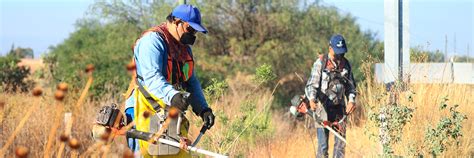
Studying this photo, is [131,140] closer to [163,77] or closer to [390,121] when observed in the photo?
[163,77]

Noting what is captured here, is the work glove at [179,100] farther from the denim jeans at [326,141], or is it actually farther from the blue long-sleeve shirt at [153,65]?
the denim jeans at [326,141]

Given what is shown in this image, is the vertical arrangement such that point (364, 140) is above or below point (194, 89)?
below

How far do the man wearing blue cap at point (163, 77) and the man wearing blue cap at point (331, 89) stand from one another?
3431 mm

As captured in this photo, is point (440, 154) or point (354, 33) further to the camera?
point (354, 33)

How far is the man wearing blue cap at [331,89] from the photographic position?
9.54m

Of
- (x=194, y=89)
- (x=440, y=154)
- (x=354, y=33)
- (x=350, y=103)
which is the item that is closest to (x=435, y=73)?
(x=350, y=103)

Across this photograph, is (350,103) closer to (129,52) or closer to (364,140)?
(364,140)

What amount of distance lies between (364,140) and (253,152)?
1259mm

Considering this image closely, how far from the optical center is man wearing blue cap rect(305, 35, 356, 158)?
9.54m

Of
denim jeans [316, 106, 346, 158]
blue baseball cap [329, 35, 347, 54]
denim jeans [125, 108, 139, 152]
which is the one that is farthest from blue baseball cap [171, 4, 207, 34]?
denim jeans [316, 106, 346, 158]

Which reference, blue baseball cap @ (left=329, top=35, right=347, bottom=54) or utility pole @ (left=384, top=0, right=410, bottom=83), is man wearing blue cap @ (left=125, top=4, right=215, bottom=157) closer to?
utility pole @ (left=384, top=0, right=410, bottom=83)

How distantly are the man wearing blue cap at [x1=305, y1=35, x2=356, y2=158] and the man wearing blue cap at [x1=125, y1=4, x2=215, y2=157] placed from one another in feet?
11.3

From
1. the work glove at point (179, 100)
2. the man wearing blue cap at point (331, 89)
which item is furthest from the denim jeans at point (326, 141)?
the work glove at point (179, 100)

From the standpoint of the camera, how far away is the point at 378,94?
28.3ft
